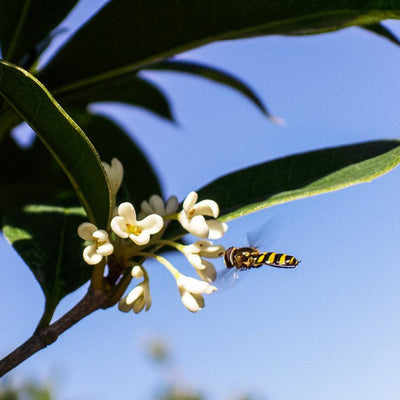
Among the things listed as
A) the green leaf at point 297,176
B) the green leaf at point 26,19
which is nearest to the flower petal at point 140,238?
the green leaf at point 297,176

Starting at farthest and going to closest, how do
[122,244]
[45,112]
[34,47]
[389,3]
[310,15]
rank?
[34,47], [310,15], [389,3], [122,244], [45,112]

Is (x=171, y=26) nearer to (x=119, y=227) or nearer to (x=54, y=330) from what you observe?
(x=119, y=227)

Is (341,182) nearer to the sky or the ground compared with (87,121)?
nearer to the ground

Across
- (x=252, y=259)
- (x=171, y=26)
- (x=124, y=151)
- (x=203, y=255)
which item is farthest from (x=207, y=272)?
(x=124, y=151)

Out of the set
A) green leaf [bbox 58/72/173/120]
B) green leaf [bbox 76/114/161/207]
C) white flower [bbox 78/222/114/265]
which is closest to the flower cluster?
white flower [bbox 78/222/114/265]

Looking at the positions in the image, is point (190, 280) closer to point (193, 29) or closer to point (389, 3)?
point (193, 29)

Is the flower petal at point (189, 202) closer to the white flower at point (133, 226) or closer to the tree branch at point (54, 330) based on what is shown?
the white flower at point (133, 226)

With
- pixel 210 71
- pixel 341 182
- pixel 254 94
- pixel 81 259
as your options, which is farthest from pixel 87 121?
pixel 341 182
